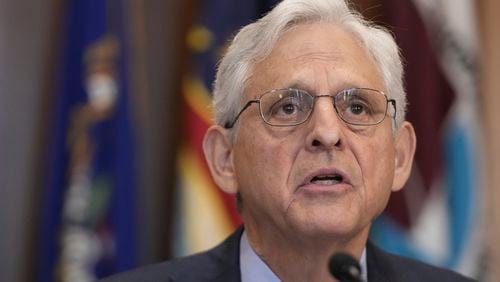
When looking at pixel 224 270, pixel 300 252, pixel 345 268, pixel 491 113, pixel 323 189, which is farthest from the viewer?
pixel 491 113

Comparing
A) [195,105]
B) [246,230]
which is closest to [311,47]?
[246,230]

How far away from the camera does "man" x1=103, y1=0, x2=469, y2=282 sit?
162 centimetres

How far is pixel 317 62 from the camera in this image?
1.69 metres

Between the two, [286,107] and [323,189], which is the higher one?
[286,107]

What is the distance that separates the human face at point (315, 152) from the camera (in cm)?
161

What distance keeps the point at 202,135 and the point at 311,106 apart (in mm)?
1359

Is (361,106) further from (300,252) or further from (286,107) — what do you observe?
(300,252)

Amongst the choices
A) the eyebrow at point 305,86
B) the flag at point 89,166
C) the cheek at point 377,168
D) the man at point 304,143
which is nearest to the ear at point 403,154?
the man at point 304,143


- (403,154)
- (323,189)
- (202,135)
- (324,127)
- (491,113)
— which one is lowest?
(491,113)

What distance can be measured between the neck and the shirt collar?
0.01 meters

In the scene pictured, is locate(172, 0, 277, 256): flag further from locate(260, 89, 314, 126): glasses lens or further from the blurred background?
locate(260, 89, 314, 126): glasses lens

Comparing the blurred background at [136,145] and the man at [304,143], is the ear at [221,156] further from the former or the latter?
the blurred background at [136,145]

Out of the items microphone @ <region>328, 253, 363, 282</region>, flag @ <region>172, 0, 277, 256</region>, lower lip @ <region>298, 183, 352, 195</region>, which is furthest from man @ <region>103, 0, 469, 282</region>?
flag @ <region>172, 0, 277, 256</region>

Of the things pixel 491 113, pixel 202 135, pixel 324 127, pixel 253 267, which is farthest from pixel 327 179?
pixel 491 113
